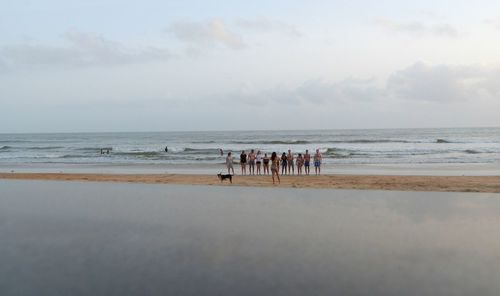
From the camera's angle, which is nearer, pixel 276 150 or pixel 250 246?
pixel 250 246

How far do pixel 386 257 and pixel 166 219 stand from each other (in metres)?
5.54

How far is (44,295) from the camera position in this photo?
21.3 ft

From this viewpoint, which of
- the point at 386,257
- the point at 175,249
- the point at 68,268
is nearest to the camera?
the point at 68,268

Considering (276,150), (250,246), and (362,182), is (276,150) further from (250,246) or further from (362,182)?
(250,246)

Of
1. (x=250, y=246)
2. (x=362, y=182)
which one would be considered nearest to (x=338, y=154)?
(x=362, y=182)

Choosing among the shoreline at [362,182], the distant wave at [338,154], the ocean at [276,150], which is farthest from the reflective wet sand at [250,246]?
the distant wave at [338,154]

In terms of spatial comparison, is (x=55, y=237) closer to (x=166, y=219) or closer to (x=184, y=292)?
(x=166, y=219)

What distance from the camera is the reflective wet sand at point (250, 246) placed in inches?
271

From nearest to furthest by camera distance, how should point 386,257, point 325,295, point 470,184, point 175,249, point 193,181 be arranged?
point 325,295 < point 386,257 < point 175,249 < point 470,184 < point 193,181

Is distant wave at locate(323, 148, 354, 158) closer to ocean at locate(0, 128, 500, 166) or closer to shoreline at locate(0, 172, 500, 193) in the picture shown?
ocean at locate(0, 128, 500, 166)

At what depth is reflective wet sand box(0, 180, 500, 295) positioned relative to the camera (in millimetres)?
6891

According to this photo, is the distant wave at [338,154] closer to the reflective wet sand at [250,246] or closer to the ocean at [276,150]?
the ocean at [276,150]

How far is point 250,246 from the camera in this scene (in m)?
9.07

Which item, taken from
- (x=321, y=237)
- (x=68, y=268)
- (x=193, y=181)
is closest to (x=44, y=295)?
(x=68, y=268)
